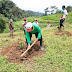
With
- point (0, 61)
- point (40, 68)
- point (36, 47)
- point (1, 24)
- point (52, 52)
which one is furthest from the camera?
point (1, 24)

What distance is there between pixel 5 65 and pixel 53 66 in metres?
1.63

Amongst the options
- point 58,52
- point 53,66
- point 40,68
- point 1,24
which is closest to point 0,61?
point 40,68

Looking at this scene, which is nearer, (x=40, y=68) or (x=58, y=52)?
(x=40, y=68)

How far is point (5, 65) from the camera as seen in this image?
301cm

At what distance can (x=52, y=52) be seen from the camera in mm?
3734

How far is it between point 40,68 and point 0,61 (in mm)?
1545

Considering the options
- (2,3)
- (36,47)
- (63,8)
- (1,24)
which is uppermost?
(2,3)

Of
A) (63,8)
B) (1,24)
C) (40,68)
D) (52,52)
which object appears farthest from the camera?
(1,24)

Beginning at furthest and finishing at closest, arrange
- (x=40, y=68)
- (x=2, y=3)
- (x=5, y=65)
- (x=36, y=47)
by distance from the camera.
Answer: (x=2, y=3) < (x=36, y=47) < (x=5, y=65) < (x=40, y=68)

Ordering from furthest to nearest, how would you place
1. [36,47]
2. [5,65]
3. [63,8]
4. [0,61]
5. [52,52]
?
[63,8] → [36,47] → [52,52] → [0,61] → [5,65]

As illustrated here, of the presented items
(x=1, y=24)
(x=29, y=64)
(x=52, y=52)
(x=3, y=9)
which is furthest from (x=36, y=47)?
(x=3, y=9)

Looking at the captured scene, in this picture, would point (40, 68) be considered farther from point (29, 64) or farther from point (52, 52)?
point (52, 52)

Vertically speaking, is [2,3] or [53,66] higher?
[2,3]

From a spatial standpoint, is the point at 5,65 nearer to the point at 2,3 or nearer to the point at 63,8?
the point at 63,8
